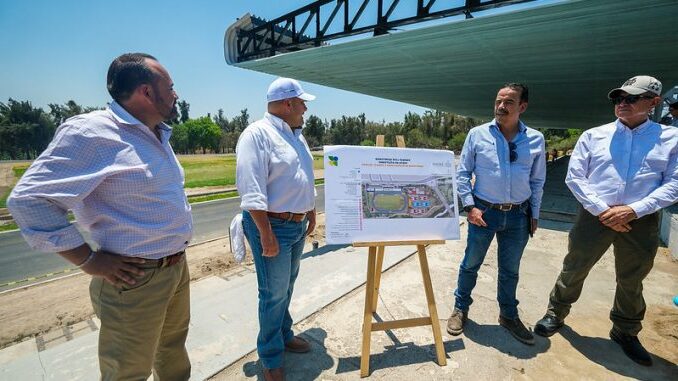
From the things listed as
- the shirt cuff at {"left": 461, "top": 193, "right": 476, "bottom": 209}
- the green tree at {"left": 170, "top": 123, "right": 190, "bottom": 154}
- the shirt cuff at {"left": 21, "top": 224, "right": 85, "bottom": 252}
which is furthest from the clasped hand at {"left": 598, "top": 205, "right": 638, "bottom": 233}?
the green tree at {"left": 170, "top": 123, "right": 190, "bottom": 154}

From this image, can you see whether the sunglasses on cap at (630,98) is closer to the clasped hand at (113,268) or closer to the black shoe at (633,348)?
the black shoe at (633,348)

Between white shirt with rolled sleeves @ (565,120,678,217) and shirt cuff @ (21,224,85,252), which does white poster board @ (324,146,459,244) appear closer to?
white shirt with rolled sleeves @ (565,120,678,217)

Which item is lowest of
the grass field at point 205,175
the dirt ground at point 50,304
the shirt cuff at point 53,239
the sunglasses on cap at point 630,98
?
the dirt ground at point 50,304

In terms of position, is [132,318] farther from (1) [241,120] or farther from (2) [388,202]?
(1) [241,120]

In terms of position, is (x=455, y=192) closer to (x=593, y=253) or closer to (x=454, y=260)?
(x=593, y=253)

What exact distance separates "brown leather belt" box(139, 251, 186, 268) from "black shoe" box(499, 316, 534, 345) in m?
2.66

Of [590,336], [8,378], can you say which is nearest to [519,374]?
[590,336]

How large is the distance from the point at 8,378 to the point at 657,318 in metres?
5.25

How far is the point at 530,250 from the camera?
15.6ft

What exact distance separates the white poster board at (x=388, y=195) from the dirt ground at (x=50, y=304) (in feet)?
7.98

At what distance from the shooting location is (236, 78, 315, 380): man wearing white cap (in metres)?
1.89

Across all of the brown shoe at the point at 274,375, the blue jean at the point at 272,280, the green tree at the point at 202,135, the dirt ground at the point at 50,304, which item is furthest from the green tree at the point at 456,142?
the green tree at the point at 202,135

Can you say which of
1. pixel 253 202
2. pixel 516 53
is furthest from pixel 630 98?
pixel 516 53

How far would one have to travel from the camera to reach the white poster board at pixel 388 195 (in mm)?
2146
